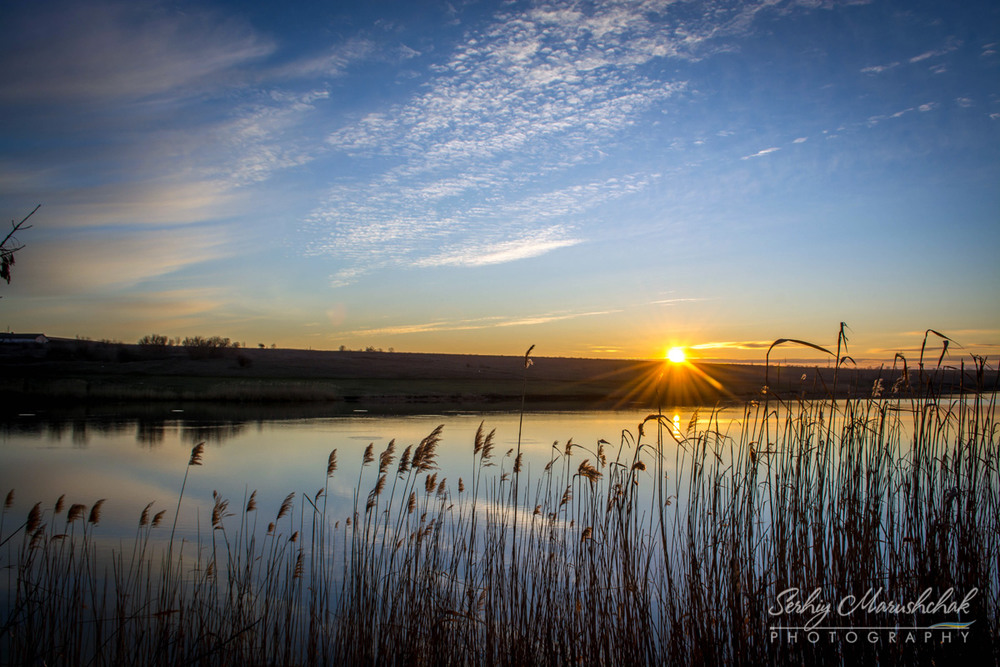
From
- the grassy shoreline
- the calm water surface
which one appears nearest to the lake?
the calm water surface

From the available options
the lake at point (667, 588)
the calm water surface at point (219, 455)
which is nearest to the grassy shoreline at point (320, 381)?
the calm water surface at point (219, 455)

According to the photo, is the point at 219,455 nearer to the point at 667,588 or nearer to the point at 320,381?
the point at 667,588

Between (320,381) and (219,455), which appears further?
A: (320,381)

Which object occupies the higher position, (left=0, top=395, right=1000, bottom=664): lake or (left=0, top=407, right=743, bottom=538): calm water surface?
(left=0, top=395, right=1000, bottom=664): lake

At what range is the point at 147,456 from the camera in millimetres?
17172

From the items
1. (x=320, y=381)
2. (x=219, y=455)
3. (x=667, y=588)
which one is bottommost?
(x=219, y=455)

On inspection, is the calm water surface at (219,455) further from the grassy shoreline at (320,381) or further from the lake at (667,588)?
the grassy shoreline at (320,381)

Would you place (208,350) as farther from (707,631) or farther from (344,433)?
(707,631)

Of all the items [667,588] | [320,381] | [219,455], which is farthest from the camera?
[320,381]

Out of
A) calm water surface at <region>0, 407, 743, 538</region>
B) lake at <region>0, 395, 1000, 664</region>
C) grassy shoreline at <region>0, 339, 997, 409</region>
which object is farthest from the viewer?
grassy shoreline at <region>0, 339, 997, 409</region>

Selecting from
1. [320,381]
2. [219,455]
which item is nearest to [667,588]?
[219,455]

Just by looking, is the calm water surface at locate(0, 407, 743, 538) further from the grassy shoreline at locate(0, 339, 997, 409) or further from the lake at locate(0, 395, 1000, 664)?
the grassy shoreline at locate(0, 339, 997, 409)

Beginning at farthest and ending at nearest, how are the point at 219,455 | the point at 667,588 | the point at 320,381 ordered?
1. the point at 320,381
2. the point at 219,455
3. the point at 667,588

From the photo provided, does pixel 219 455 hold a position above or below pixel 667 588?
below
